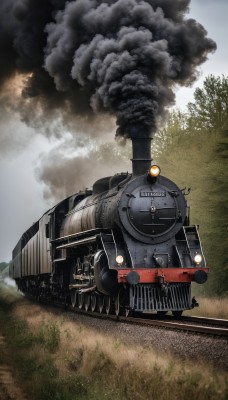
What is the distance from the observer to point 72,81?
705 inches

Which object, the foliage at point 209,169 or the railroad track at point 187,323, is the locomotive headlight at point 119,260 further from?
the foliage at point 209,169

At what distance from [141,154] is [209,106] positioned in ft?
48.8

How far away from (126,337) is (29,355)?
1.93 metres

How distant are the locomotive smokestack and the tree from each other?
524 inches

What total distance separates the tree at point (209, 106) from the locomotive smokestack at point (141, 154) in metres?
13.3

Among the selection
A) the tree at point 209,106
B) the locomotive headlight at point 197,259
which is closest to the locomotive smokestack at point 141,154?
the locomotive headlight at point 197,259

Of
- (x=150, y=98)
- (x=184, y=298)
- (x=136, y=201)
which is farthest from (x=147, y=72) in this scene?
(x=184, y=298)

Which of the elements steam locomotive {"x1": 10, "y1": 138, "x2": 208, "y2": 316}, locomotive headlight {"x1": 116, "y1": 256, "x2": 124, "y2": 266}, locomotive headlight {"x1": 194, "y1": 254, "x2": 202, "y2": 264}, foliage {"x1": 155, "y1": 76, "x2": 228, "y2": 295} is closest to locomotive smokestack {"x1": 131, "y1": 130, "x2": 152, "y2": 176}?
steam locomotive {"x1": 10, "y1": 138, "x2": 208, "y2": 316}

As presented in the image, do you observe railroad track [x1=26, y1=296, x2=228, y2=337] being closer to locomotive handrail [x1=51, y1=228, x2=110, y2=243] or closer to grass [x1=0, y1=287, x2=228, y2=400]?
grass [x1=0, y1=287, x2=228, y2=400]

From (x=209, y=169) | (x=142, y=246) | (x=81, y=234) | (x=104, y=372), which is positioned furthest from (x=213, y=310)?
(x=104, y=372)

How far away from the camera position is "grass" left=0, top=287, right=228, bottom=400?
6598 millimetres

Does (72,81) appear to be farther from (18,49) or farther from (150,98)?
(150,98)

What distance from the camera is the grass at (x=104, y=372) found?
660cm

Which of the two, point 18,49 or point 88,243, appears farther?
point 18,49
